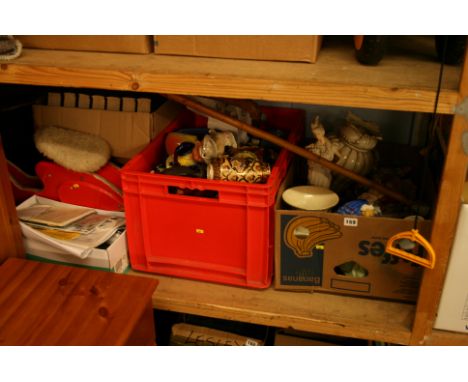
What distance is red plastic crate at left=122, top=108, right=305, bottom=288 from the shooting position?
105 centimetres

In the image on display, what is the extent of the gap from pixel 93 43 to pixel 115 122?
0.79 ft

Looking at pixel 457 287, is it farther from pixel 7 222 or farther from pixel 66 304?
pixel 7 222

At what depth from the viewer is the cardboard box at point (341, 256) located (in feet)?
3.35

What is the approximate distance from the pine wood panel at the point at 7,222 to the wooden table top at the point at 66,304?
50 mm

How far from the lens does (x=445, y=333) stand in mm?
1027

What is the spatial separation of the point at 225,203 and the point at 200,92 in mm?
262

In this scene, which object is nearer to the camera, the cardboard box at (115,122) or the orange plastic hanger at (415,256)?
the orange plastic hanger at (415,256)

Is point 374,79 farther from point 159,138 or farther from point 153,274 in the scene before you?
point 153,274

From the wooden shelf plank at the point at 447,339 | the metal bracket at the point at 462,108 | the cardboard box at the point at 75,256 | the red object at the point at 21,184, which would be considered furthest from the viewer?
the red object at the point at 21,184

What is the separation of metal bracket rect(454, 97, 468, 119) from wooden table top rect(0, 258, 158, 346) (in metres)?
0.68

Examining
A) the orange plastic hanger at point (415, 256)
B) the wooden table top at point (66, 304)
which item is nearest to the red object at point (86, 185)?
the wooden table top at point (66, 304)

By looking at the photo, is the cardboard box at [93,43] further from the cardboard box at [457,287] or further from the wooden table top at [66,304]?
the cardboard box at [457,287]

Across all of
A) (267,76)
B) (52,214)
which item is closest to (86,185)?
(52,214)

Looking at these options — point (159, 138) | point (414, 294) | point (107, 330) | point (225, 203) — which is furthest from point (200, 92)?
point (414, 294)
